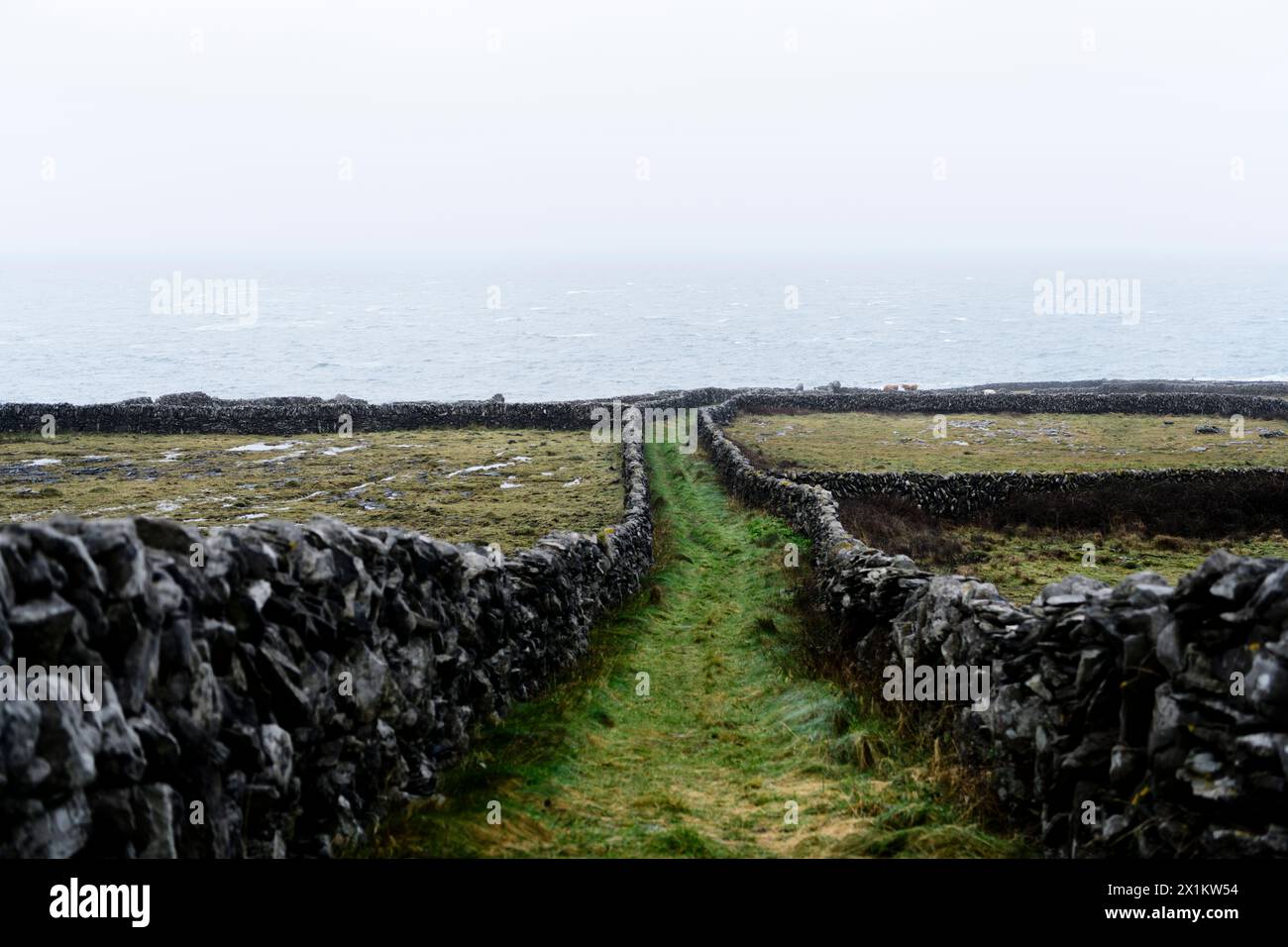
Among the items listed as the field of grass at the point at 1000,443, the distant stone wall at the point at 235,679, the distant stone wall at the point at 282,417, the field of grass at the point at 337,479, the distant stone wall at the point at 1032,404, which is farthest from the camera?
the distant stone wall at the point at 1032,404

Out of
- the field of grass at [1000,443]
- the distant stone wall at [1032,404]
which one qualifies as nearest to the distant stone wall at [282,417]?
the field of grass at [1000,443]

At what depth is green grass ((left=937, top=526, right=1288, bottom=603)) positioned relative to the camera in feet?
67.8

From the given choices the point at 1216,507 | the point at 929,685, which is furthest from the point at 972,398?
the point at 929,685

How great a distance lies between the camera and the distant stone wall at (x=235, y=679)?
16.5 ft

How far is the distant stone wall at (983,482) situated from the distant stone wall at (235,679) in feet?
Result: 67.0

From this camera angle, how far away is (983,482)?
1185 inches

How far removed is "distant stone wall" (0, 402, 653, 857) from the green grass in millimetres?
12596

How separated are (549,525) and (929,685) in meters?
14.0

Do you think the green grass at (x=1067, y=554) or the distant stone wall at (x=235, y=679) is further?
the green grass at (x=1067, y=554)

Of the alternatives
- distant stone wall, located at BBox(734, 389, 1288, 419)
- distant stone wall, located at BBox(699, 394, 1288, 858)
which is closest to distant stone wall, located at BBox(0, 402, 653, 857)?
distant stone wall, located at BBox(699, 394, 1288, 858)

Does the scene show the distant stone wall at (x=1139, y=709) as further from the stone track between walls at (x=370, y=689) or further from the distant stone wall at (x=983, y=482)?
the distant stone wall at (x=983, y=482)

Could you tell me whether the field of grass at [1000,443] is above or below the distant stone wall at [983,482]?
above

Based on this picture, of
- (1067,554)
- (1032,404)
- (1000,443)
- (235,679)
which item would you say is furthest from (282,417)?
(235,679)

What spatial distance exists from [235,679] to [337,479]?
27.0 metres
